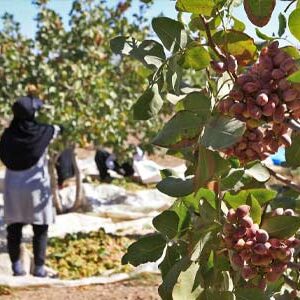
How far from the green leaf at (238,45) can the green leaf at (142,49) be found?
0.37 ft

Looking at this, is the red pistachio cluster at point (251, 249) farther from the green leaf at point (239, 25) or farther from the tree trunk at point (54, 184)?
the tree trunk at point (54, 184)

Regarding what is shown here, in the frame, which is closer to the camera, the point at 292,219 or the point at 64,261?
the point at 292,219

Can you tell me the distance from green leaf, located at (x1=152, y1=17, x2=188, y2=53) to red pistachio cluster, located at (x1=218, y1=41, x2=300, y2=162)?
0.46 ft

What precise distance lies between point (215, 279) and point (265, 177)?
0.22 m

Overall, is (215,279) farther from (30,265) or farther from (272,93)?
(30,265)

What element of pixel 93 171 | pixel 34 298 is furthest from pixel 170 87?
pixel 93 171

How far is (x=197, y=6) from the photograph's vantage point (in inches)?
38.4

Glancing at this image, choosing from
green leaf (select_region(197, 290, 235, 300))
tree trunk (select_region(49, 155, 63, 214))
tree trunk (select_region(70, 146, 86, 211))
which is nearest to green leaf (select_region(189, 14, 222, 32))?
green leaf (select_region(197, 290, 235, 300))

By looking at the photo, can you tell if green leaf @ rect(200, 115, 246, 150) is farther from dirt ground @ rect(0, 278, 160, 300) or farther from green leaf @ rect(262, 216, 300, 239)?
dirt ground @ rect(0, 278, 160, 300)

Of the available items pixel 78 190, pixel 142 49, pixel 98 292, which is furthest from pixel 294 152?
pixel 78 190

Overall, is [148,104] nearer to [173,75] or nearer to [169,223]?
[173,75]

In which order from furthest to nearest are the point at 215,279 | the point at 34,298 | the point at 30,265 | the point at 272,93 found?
the point at 30,265 < the point at 34,298 < the point at 215,279 < the point at 272,93

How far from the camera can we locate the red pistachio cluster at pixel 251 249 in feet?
3.05

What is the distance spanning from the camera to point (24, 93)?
20.9 ft
